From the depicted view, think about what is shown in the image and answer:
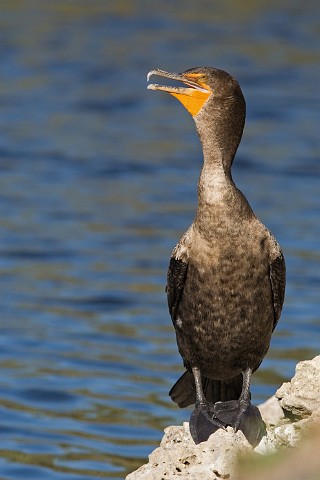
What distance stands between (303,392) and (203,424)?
544mm

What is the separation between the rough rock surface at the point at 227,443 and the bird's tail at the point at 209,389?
2.44ft

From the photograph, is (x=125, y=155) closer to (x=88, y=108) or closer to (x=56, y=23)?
(x=88, y=108)

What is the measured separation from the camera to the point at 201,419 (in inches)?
267

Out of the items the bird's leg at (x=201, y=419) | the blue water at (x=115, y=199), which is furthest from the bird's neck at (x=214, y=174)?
the blue water at (x=115, y=199)

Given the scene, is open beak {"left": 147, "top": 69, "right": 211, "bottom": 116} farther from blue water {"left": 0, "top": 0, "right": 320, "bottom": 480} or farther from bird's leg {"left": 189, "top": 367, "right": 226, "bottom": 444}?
blue water {"left": 0, "top": 0, "right": 320, "bottom": 480}

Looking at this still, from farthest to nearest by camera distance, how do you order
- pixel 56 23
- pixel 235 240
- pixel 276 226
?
pixel 56 23
pixel 276 226
pixel 235 240

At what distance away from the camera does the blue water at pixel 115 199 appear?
11.3 m

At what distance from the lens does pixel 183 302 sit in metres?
7.09

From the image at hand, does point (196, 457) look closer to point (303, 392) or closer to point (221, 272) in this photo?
point (303, 392)

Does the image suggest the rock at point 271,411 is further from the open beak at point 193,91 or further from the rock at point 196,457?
the open beak at point 193,91

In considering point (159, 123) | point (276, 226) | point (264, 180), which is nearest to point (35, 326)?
point (276, 226)

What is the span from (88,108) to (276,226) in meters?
6.80

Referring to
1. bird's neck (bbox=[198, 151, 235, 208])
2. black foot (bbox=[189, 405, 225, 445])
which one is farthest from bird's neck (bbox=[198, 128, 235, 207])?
black foot (bbox=[189, 405, 225, 445])

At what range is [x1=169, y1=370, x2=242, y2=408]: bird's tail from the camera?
24.5 feet
